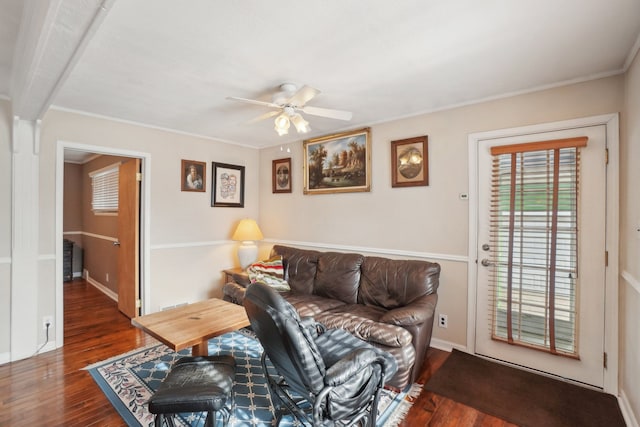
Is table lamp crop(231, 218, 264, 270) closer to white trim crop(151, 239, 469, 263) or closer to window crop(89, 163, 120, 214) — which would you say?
white trim crop(151, 239, 469, 263)

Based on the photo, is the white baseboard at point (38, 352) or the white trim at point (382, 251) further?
the white trim at point (382, 251)

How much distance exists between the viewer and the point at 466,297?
9.39ft

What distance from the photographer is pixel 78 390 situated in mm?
2258

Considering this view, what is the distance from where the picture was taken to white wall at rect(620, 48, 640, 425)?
1.84 metres

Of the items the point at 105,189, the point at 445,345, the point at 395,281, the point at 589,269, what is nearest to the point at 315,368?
the point at 395,281

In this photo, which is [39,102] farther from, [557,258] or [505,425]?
[557,258]

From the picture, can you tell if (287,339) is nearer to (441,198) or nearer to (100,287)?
(441,198)

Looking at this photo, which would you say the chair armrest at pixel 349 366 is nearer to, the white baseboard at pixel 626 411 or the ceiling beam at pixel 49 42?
the white baseboard at pixel 626 411

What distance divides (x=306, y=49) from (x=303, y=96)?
15.3 inches

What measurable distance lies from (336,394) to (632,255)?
2130 mm

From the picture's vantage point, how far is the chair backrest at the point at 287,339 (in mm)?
1478

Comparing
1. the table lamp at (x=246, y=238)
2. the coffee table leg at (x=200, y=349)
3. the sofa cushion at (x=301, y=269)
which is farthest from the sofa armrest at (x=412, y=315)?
the table lamp at (x=246, y=238)

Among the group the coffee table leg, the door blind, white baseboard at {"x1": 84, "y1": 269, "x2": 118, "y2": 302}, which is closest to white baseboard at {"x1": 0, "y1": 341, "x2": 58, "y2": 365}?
white baseboard at {"x1": 84, "y1": 269, "x2": 118, "y2": 302}

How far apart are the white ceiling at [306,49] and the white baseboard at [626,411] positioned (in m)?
2.34
